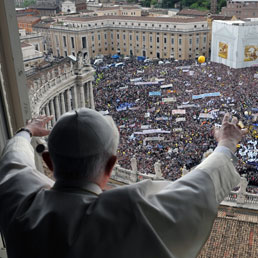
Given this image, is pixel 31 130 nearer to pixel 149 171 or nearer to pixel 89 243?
pixel 89 243

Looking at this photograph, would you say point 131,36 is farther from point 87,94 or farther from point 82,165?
point 82,165

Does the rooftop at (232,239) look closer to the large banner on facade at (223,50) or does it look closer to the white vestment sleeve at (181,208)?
the white vestment sleeve at (181,208)

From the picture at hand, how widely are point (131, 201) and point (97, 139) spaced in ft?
1.09

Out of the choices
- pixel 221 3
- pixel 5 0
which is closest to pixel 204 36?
pixel 221 3

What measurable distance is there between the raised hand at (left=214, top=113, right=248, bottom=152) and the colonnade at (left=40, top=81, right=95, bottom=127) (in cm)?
2287

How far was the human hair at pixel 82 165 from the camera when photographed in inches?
72.3

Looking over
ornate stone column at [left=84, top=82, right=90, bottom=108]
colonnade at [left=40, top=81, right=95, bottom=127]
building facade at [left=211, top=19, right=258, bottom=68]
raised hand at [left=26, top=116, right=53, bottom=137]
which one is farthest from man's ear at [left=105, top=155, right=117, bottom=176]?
building facade at [left=211, top=19, right=258, bottom=68]

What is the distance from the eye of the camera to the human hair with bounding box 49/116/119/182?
184 cm

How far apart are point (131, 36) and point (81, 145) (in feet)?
190

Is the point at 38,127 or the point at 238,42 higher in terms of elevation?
the point at 38,127

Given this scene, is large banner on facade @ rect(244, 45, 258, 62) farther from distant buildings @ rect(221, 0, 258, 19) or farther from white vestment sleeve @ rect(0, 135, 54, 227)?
white vestment sleeve @ rect(0, 135, 54, 227)

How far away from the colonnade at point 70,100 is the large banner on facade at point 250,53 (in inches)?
871

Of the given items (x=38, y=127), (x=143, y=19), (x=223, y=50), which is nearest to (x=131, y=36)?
(x=143, y=19)

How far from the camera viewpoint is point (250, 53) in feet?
143
